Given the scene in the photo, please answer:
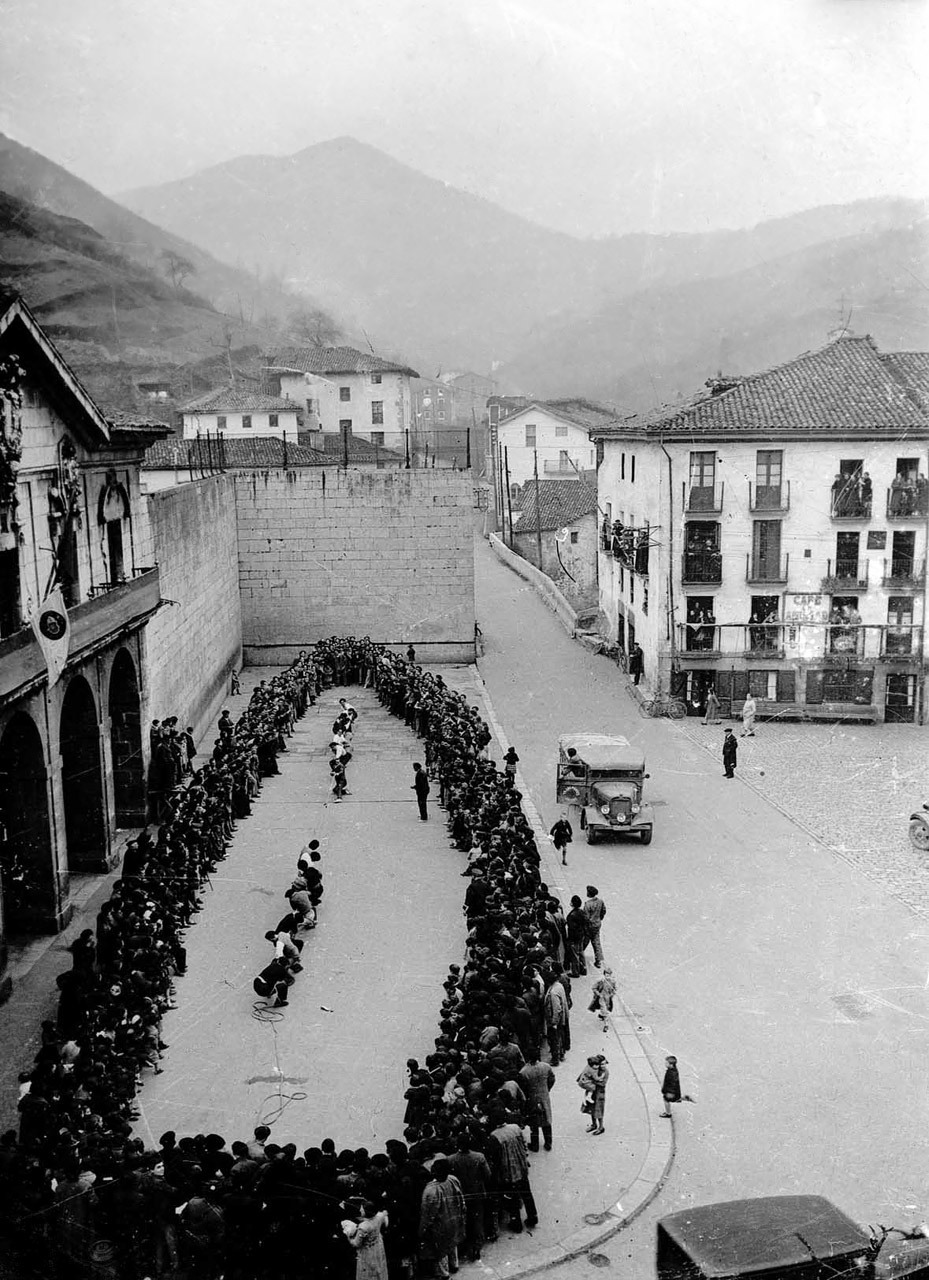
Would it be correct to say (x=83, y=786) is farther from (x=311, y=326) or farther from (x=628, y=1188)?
(x=311, y=326)

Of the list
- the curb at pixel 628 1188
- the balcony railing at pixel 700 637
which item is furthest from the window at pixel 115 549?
the balcony railing at pixel 700 637

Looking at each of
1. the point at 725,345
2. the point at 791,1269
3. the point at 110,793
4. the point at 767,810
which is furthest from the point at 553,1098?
the point at 725,345

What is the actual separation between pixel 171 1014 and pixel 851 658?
81.9 feet

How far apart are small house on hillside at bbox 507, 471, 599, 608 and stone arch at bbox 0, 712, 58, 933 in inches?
1574

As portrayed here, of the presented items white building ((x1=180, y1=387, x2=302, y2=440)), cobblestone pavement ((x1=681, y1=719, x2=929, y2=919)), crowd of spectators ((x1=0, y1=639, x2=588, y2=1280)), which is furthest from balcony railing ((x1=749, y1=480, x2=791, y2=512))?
white building ((x1=180, y1=387, x2=302, y2=440))

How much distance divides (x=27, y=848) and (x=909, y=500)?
26.2 metres

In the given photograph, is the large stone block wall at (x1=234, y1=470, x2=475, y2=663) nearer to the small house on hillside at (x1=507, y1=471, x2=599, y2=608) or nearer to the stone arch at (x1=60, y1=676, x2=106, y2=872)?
the small house on hillside at (x1=507, y1=471, x2=599, y2=608)

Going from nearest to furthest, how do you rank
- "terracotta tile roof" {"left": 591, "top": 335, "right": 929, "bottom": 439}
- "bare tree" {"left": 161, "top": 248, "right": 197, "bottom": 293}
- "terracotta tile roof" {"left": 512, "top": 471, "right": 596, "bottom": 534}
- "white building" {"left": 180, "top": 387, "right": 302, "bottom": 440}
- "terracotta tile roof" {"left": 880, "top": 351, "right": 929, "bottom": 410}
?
"terracotta tile roof" {"left": 591, "top": 335, "right": 929, "bottom": 439} < "terracotta tile roof" {"left": 880, "top": 351, "right": 929, "bottom": 410} < "terracotta tile roof" {"left": 512, "top": 471, "right": 596, "bottom": 534} < "white building" {"left": 180, "top": 387, "right": 302, "bottom": 440} < "bare tree" {"left": 161, "top": 248, "right": 197, "bottom": 293}

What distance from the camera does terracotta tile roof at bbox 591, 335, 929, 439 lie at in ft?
115

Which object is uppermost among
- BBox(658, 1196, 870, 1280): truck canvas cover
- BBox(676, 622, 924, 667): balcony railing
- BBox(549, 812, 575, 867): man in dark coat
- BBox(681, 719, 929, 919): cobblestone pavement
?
BBox(676, 622, 924, 667): balcony railing

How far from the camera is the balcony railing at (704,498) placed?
35.7 m

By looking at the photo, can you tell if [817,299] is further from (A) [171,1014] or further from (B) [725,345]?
(A) [171,1014]

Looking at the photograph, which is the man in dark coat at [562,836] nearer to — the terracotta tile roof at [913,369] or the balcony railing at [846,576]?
the balcony railing at [846,576]

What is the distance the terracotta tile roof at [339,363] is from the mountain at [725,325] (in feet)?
58.0
